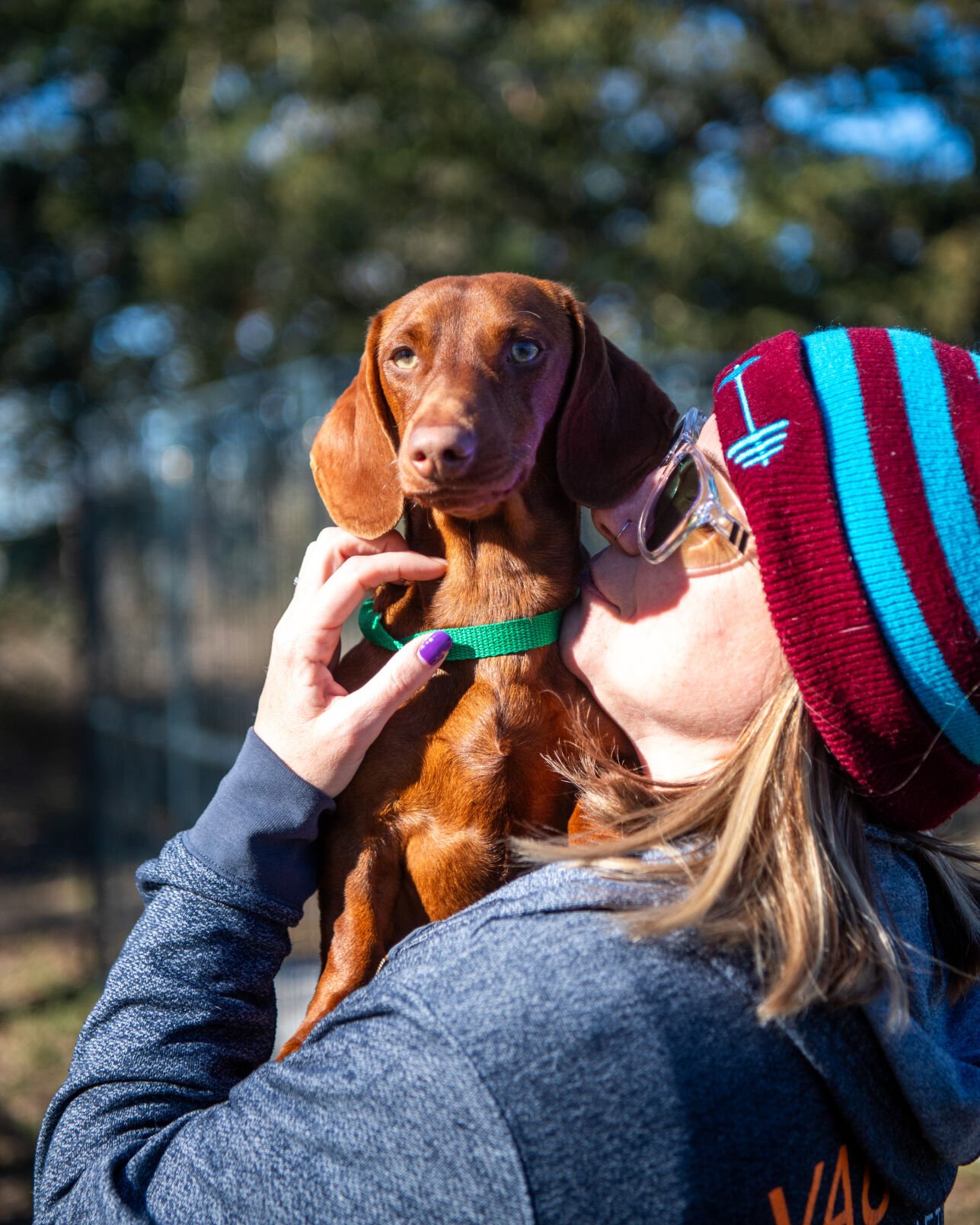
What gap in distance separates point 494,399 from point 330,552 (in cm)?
37

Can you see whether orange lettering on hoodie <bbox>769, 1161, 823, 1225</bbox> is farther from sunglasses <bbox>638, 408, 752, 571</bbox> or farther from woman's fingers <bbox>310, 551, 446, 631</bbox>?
woman's fingers <bbox>310, 551, 446, 631</bbox>

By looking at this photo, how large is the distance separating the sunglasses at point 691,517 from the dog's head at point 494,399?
0.65 feet

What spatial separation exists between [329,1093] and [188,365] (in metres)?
12.3

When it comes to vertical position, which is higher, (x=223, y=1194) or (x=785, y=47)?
(x=785, y=47)

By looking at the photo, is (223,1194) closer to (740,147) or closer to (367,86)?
(367,86)

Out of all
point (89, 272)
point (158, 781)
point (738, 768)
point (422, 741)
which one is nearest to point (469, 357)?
point (422, 741)

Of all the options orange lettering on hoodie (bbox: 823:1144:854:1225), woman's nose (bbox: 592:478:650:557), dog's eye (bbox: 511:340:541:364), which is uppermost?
dog's eye (bbox: 511:340:541:364)

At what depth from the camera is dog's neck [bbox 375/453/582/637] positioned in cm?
201

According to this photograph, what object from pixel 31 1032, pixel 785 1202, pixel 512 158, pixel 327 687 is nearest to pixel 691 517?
pixel 327 687

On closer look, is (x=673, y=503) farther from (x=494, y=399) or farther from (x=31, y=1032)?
(x=31, y=1032)

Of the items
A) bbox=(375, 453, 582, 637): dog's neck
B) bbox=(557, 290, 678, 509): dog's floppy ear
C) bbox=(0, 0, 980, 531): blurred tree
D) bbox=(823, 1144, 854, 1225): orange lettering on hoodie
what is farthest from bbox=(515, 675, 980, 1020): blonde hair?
bbox=(0, 0, 980, 531): blurred tree

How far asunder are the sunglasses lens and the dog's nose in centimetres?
29

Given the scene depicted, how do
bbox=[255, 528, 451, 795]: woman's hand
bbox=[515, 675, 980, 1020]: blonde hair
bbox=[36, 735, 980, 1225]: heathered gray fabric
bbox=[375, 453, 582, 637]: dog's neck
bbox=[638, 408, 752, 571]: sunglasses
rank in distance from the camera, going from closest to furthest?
bbox=[36, 735, 980, 1225]: heathered gray fabric
bbox=[515, 675, 980, 1020]: blonde hair
bbox=[638, 408, 752, 571]: sunglasses
bbox=[255, 528, 451, 795]: woman's hand
bbox=[375, 453, 582, 637]: dog's neck

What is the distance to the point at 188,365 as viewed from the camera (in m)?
12.8
